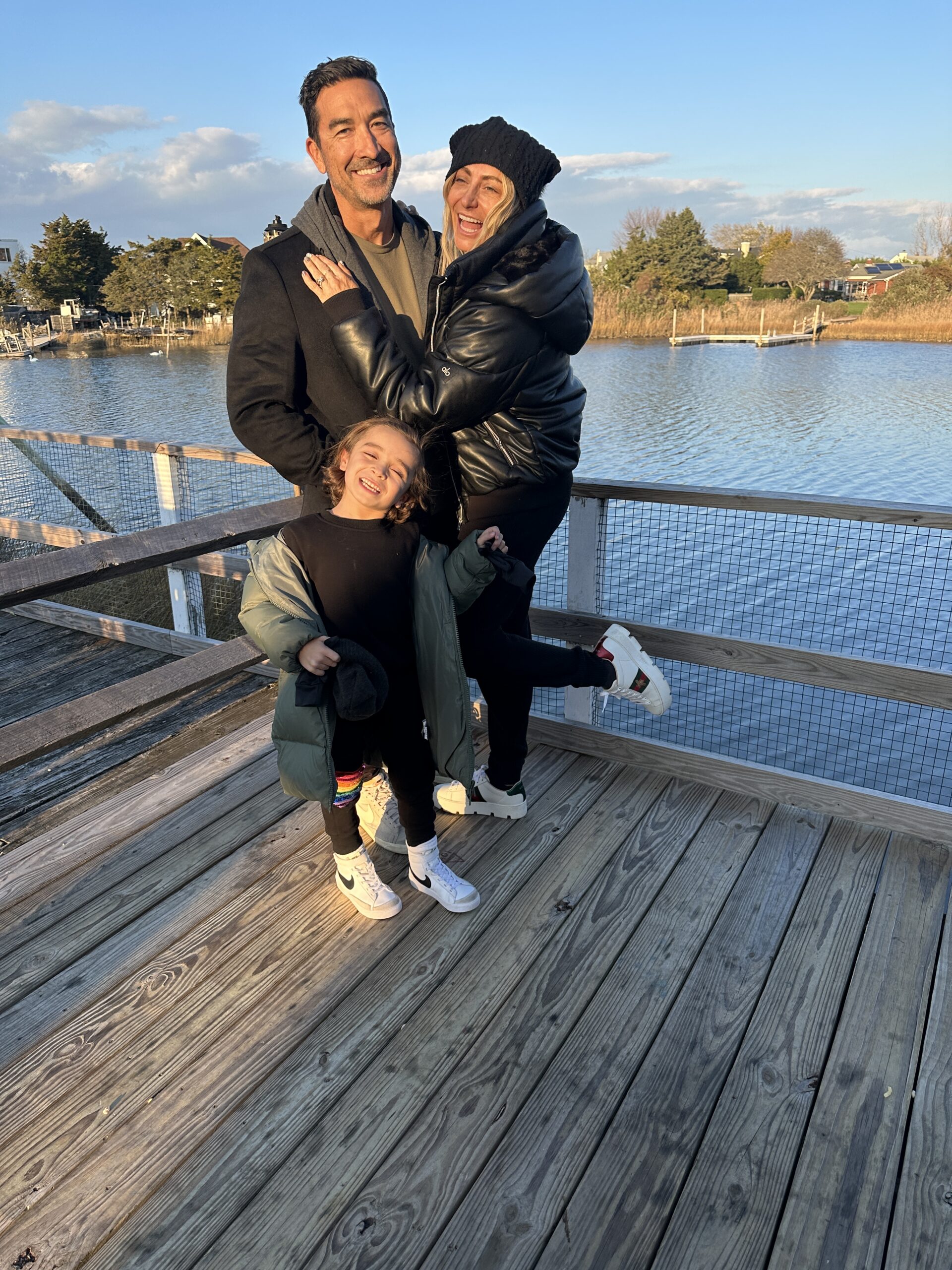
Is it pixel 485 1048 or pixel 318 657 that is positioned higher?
pixel 318 657

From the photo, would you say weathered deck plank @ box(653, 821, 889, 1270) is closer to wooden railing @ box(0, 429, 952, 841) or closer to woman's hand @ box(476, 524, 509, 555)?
wooden railing @ box(0, 429, 952, 841)

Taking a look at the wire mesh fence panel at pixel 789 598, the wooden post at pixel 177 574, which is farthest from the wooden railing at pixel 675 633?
the wire mesh fence panel at pixel 789 598

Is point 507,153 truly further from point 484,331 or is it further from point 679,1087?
point 679,1087

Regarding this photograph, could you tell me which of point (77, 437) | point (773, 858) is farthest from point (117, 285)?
point (773, 858)

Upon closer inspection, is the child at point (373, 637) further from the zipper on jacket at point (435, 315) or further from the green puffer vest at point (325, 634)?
the zipper on jacket at point (435, 315)

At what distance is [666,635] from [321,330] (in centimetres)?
140

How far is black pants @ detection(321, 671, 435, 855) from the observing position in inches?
80.2

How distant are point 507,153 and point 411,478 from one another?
2.48 ft

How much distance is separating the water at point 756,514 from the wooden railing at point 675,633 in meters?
0.20

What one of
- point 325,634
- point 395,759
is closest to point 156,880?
point 395,759

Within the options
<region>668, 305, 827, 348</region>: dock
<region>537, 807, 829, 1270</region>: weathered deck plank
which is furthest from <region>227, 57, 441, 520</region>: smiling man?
<region>668, 305, 827, 348</region>: dock

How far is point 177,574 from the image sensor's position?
173 inches

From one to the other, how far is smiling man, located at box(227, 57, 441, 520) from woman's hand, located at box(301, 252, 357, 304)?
39 millimetres

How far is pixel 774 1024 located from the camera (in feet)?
5.83
